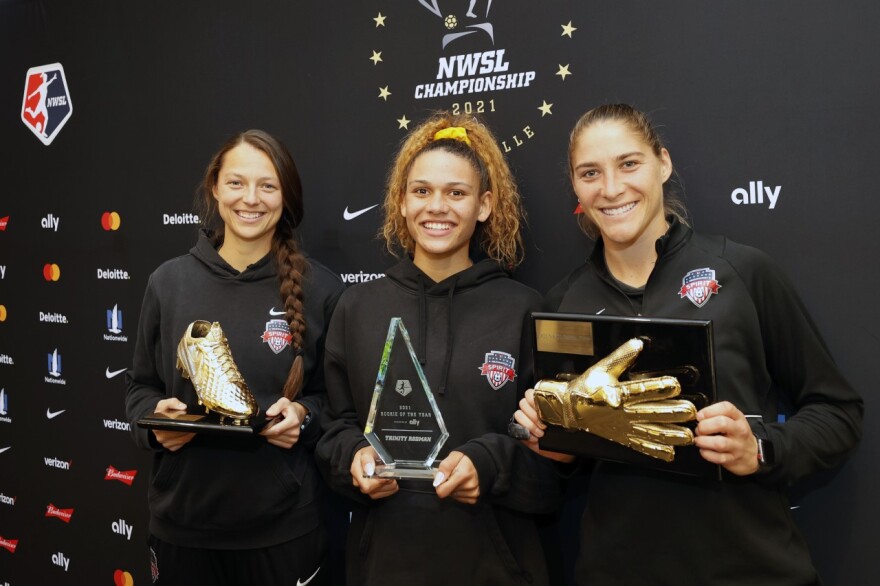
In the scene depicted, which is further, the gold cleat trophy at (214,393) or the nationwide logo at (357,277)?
the nationwide logo at (357,277)

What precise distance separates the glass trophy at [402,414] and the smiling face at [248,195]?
2.01ft

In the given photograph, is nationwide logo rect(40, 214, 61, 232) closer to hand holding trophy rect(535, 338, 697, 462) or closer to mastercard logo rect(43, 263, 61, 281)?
mastercard logo rect(43, 263, 61, 281)

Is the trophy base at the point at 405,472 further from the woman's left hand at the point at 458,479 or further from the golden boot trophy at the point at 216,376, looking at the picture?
the golden boot trophy at the point at 216,376

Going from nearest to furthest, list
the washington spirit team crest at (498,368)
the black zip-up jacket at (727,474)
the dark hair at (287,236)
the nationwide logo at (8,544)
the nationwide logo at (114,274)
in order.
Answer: the black zip-up jacket at (727,474) < the washington spirit team crest at (498,368) < the dark hair at (287,236) < the nationwide logo at (114,274) < the nationwide logo at (8,544)

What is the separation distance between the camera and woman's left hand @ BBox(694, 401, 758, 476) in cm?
114

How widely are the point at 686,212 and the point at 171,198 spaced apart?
6.29ft

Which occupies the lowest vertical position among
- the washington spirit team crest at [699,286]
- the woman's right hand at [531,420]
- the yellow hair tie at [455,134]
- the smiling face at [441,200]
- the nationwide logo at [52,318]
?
the woman's right hand at [531,420]

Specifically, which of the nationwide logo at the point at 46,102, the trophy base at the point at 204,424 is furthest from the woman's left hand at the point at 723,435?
the nationwide logo at the point at 46,102

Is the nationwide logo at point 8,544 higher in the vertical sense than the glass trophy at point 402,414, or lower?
lower

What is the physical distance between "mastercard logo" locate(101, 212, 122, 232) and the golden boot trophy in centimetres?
138

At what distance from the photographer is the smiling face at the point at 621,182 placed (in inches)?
54.9

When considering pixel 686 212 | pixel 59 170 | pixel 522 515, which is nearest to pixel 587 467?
pixel 522 515

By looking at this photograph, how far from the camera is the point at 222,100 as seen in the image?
2520mm

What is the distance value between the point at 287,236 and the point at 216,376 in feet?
1.66
